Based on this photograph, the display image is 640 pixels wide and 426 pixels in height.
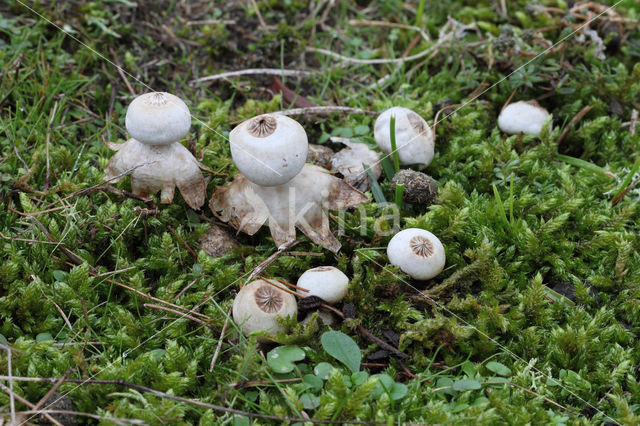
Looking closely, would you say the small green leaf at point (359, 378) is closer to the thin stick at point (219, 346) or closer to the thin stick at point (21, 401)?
the thin stick at point (219, 346)

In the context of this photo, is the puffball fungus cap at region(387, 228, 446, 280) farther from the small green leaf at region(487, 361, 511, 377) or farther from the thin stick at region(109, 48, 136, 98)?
the thin stick at region(109, 48, 136, 98)

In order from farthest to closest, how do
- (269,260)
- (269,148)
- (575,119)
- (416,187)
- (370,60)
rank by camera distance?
(370,60)
(575,119)
(416,187)
(269,260)
(269,148)

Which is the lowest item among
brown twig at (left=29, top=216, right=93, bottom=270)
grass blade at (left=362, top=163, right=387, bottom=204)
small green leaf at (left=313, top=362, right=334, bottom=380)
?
small green leaf at (left=313, top=362, right=334, bottom=380)

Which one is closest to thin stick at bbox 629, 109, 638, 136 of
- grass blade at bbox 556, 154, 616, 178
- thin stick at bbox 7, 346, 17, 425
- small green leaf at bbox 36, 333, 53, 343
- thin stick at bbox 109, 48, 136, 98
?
grass blade at bbox 556, 154, 616, 178

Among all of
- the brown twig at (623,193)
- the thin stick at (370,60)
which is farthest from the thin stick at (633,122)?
the thin stick at (370,60)

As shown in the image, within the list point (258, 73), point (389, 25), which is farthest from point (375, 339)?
point (389, 25)

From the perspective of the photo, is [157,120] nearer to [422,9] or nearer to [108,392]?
[108,392]

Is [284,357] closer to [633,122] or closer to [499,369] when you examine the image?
[499,369]
